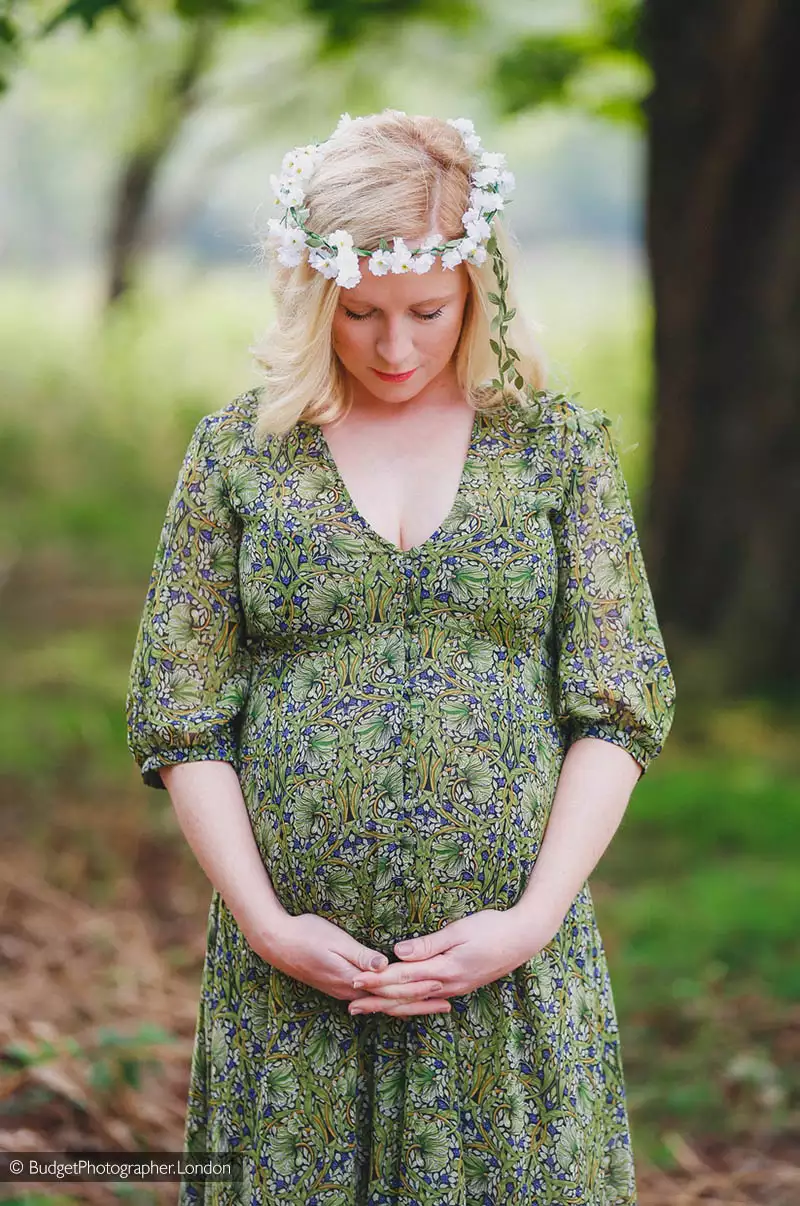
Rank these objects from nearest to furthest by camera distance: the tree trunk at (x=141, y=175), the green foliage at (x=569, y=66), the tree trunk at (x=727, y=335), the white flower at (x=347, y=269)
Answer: the white flower at (x=347, y=269)
the tree trunk at (x=727, y=335)
the green foliage at (x=569, y=66)
the tree trunk at (x=141, y=175)

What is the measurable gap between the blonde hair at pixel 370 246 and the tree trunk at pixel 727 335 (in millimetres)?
3968

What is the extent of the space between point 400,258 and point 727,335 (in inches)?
173

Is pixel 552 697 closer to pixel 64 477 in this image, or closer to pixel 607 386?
pixel 64 477

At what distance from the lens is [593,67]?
22.0 feet

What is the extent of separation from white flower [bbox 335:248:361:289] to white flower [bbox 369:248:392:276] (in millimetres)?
22

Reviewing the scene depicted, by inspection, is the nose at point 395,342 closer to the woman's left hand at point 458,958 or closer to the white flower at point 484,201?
the white flower at point 484,201

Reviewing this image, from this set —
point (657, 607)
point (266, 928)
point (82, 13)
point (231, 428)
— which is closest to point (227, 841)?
point (266, 928)

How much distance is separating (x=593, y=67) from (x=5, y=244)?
1990 cm

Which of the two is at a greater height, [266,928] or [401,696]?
[401,696]

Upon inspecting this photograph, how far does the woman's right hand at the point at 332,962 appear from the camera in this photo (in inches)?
76.4

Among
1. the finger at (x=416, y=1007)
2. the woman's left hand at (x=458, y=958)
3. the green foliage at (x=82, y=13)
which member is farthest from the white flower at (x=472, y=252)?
the green foliage at (x=82, y=13)

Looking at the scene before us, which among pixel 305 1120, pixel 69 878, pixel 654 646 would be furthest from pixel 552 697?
pixel 69 878

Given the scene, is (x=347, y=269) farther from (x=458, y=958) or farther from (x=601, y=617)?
(x=458, y=958)

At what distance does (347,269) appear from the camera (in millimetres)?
1901
